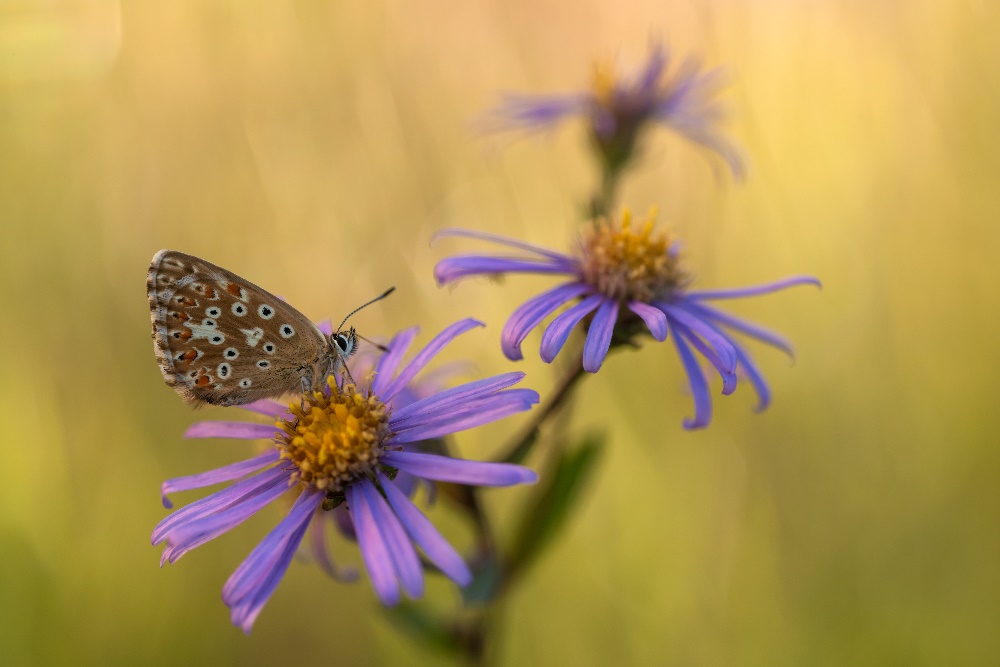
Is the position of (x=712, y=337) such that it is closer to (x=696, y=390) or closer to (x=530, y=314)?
Answer: (x=696, y=390)

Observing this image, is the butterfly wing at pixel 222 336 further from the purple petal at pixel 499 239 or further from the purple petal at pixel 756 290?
the purple petal at pixel 756 290

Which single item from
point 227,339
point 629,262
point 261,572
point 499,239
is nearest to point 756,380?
point 629,262

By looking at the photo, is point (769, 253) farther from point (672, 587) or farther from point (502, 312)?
point (672, 587)

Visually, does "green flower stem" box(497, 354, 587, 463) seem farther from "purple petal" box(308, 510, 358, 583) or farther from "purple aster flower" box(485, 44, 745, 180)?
"purple aster flower" box(485, 44, 745, 180)

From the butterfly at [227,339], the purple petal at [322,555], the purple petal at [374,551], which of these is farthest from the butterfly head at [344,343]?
the purple petal at [322,555]

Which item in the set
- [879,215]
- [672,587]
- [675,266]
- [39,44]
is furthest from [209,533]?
[879,215]

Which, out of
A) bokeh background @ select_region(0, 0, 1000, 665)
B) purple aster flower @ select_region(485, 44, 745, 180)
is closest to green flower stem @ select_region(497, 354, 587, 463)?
bokeh background @ select_region(0, 0, 1000, 665)
